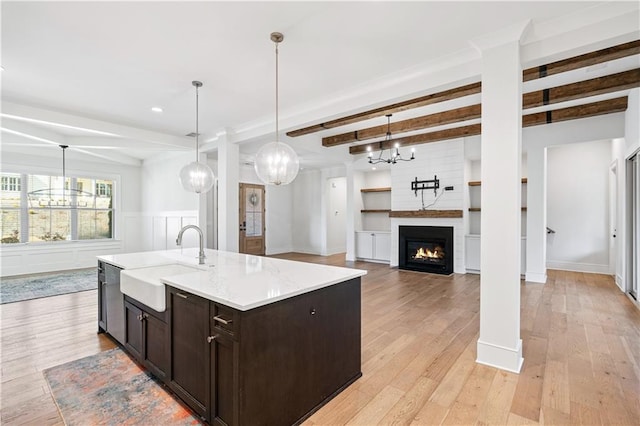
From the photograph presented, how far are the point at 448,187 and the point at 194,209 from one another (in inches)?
222

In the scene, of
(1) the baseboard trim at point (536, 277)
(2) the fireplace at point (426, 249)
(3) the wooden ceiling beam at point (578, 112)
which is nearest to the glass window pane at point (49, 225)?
(2) the fireplace at point (426, 249)

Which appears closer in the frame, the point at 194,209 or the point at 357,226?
the point at 194,209

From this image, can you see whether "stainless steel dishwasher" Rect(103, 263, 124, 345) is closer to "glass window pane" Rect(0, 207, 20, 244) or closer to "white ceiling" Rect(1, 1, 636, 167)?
"white ceiling" Rect(1, 1, 636, 167)

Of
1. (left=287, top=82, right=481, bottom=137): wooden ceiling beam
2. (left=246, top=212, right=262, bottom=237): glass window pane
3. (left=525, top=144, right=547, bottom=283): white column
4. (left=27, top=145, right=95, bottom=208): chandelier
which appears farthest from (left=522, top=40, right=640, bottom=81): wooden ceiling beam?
(left=27, top=145, right=95, bottom=208): chandelier

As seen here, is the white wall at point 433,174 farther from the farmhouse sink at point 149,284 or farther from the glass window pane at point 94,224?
the glass window pane at point 94,224

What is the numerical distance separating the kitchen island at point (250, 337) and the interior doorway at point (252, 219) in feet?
18.4

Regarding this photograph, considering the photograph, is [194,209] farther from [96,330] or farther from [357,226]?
[357,226]

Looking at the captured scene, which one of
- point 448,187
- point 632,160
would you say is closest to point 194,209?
point 448,187

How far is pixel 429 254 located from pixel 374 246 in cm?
159

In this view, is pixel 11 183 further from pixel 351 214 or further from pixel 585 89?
pixel 585 89

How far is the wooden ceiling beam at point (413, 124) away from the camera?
15.7ft

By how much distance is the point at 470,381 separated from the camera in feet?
7.88

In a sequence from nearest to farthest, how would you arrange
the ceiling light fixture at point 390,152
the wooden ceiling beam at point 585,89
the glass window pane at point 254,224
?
the wooden ceiling beam at point 585,89
the ceiling light fixture at point 390,152
the glass window pane at point 254,224

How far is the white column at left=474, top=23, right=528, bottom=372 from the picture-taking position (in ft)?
8.36
